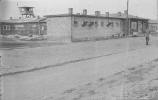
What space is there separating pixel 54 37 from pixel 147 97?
1908 centimetres

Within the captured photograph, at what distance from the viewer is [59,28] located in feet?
81.3

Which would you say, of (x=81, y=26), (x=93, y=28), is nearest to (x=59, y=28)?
(x=81, y=26)

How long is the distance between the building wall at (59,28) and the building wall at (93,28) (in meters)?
0.58

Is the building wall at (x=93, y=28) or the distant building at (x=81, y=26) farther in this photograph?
the building wall at (x=93, y=28)

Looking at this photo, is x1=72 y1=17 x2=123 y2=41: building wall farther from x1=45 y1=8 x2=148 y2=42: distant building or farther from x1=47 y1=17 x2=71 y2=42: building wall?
x1=47 y1=17 x2=71 y2=42: building wall

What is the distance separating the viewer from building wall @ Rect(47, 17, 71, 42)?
917 inches

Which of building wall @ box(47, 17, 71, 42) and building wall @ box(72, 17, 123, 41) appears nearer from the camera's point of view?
building wall @ box(47, 17, 71, 42)

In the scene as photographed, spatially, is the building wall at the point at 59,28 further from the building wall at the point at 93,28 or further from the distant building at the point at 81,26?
the building wall at the point at 93,28

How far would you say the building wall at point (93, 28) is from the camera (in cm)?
2493

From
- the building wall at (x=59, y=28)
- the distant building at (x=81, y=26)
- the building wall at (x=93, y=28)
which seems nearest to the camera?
the building wall at (x=59, y=28)

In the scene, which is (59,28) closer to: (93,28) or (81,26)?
(81,26)

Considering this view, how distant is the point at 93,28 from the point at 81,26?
9.20 ft

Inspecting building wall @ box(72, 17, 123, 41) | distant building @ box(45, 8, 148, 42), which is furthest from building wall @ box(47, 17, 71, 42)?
building wall @ box(72, 17, 123, 41)

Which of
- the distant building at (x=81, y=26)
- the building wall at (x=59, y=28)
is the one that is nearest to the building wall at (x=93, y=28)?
the distant building at (x=81, y=26)
